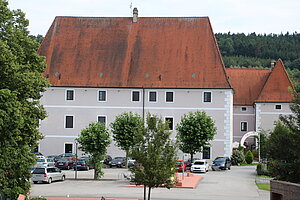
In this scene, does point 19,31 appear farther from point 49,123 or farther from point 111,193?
→ point 49,123

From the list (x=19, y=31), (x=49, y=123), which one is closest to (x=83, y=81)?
(x=49, y=123)

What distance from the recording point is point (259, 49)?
172m

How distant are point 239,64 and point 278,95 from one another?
95.2m

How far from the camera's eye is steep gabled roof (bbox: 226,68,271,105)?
78000mm

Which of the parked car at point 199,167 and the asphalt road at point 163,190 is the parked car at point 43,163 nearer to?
the asphalt road at point 163,190

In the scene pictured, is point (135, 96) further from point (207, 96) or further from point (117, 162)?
point (117, 162)

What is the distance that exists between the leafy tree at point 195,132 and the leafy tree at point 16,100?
→ 2749 cm

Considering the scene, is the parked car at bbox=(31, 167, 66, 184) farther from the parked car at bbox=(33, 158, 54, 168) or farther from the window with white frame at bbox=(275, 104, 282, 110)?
the window with white frame at bbox=(275, 104, 282, 110)

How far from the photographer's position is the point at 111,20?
209 feet

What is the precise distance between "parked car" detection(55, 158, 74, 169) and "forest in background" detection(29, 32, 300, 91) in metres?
114

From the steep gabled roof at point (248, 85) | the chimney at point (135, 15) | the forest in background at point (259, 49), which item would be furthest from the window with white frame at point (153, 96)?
the forest in background at point (259, 49)

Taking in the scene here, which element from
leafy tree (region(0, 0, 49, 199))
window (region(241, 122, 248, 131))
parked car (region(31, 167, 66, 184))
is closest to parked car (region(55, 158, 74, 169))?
parked car (region(31, 167, 66, 184))

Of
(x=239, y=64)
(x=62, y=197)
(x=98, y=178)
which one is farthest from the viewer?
Result: (x=239, y=64)

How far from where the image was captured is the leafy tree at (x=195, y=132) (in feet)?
170
